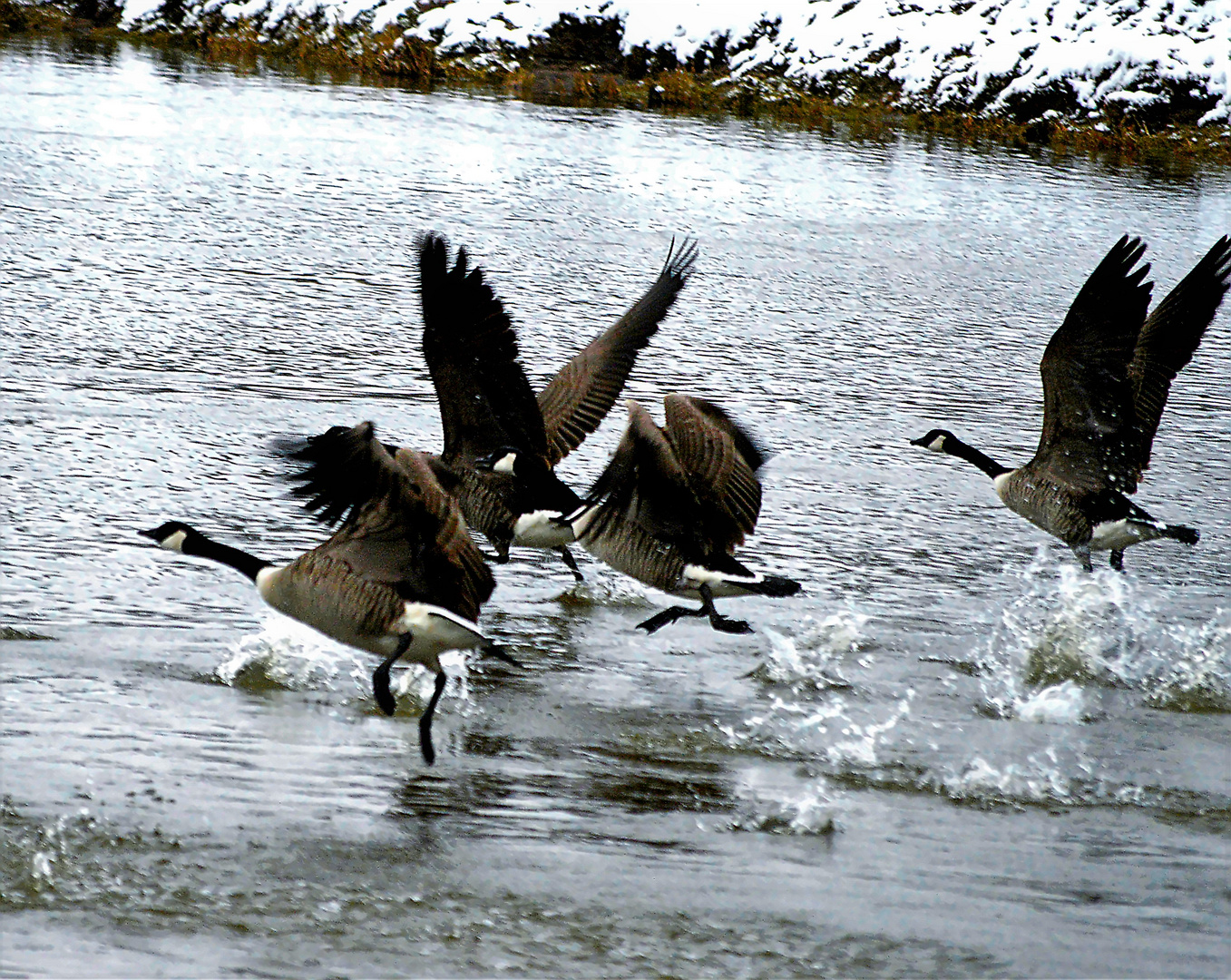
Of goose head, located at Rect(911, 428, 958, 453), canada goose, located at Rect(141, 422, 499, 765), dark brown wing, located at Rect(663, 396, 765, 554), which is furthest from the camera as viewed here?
goose head, located at Rect(911, 428, 958, 453)

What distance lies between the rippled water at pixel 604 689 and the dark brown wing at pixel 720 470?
474mm

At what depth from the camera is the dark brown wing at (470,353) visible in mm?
5855

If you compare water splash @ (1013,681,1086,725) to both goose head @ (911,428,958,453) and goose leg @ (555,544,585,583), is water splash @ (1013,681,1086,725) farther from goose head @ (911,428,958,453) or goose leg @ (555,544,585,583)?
goose head @ (911,428,958,453)

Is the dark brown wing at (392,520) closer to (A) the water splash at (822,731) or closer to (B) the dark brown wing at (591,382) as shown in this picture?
(A) the water splash at (822,731)

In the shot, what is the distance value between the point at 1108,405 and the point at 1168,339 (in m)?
0.65

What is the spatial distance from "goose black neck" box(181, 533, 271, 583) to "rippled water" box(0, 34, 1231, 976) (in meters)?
0.36

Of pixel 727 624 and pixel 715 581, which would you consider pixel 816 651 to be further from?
pixel 715 581

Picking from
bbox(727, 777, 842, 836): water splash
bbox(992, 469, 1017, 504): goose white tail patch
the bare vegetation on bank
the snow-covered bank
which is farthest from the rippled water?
the snow-covered bank

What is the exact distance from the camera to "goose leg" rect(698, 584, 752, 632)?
521cm

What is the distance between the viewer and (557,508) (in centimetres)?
578

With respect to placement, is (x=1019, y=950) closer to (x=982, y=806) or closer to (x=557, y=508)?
(x=982, y=806)

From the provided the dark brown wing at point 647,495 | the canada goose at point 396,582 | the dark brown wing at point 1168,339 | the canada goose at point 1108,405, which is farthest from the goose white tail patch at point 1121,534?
the canada goose at point 396,582

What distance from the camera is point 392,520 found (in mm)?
4422

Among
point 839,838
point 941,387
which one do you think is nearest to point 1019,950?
point 839,838
